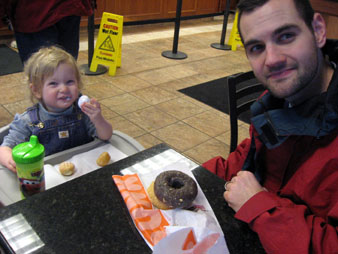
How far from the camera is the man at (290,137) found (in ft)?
2.77

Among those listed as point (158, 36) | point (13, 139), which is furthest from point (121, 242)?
point (158, 36)

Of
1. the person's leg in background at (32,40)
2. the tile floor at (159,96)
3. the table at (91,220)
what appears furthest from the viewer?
the tile floor at (159,96)

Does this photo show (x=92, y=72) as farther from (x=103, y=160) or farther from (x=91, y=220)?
(x=91, y=220)

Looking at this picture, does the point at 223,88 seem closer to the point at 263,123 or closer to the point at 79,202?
the point at 263,123

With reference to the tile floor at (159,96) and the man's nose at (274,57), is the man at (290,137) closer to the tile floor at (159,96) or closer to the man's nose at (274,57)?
the man's nose at (274,57)

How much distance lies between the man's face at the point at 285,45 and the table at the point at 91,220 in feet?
1.40

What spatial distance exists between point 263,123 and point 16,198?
922 mm

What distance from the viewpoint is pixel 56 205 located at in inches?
35.9

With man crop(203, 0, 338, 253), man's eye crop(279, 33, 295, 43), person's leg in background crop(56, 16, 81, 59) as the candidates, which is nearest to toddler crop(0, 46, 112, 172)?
man crop(203, 0, 338, 253)

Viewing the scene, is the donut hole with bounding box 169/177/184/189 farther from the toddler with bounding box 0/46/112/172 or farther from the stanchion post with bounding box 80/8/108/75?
the stanchion post with bounding box 80/8/108/75

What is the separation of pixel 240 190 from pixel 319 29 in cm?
63

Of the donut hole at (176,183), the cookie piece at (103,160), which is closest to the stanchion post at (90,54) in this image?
the cookie piece at (103,160)

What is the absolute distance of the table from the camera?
2.62ft

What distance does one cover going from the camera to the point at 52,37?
2533mm
